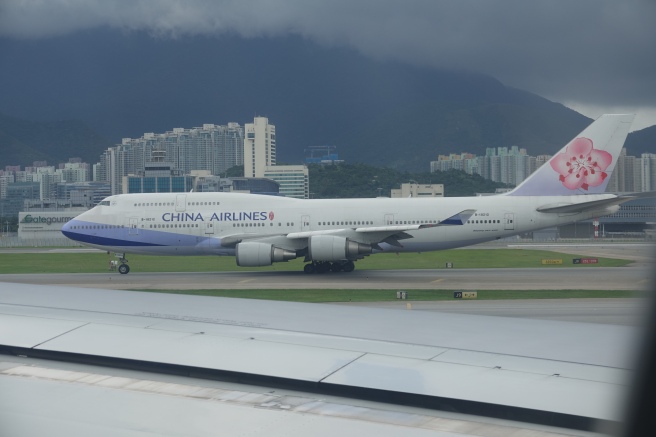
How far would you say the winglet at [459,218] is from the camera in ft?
91.2

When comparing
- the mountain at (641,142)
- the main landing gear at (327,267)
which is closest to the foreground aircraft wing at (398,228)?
the main landing gear at (327,267)

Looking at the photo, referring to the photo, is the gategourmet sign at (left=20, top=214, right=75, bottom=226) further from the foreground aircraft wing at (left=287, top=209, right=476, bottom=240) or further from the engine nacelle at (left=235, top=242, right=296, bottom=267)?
the foreground aircraft wing at (left=287, top=209, right=476, bottom=240)

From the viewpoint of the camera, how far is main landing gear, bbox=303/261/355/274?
29.4 meters

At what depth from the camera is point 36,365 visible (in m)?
5.12

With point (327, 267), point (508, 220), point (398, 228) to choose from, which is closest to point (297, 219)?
point (327, 267)

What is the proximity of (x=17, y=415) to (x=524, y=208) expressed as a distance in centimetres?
2748

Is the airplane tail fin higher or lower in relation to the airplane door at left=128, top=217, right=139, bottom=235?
higher

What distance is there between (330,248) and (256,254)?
8.79 feet

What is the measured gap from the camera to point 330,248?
2738 cm

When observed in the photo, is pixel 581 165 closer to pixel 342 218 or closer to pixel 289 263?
pixel 342 218

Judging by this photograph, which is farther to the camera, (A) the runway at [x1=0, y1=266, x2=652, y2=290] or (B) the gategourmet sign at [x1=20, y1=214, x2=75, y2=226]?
(B) the gategourmet sign at [x1=20, y1=214, x2=75, y2=226]

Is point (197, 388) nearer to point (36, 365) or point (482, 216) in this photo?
point (36, 365)

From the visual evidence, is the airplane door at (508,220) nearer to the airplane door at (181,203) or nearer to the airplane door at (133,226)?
the airplane door at (181,203)

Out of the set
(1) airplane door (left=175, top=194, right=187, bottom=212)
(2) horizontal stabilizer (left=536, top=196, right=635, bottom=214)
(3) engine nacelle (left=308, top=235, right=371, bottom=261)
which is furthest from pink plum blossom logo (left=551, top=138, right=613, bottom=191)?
(1) airplane door (left=175, top=194, right=187, bottom=212)
